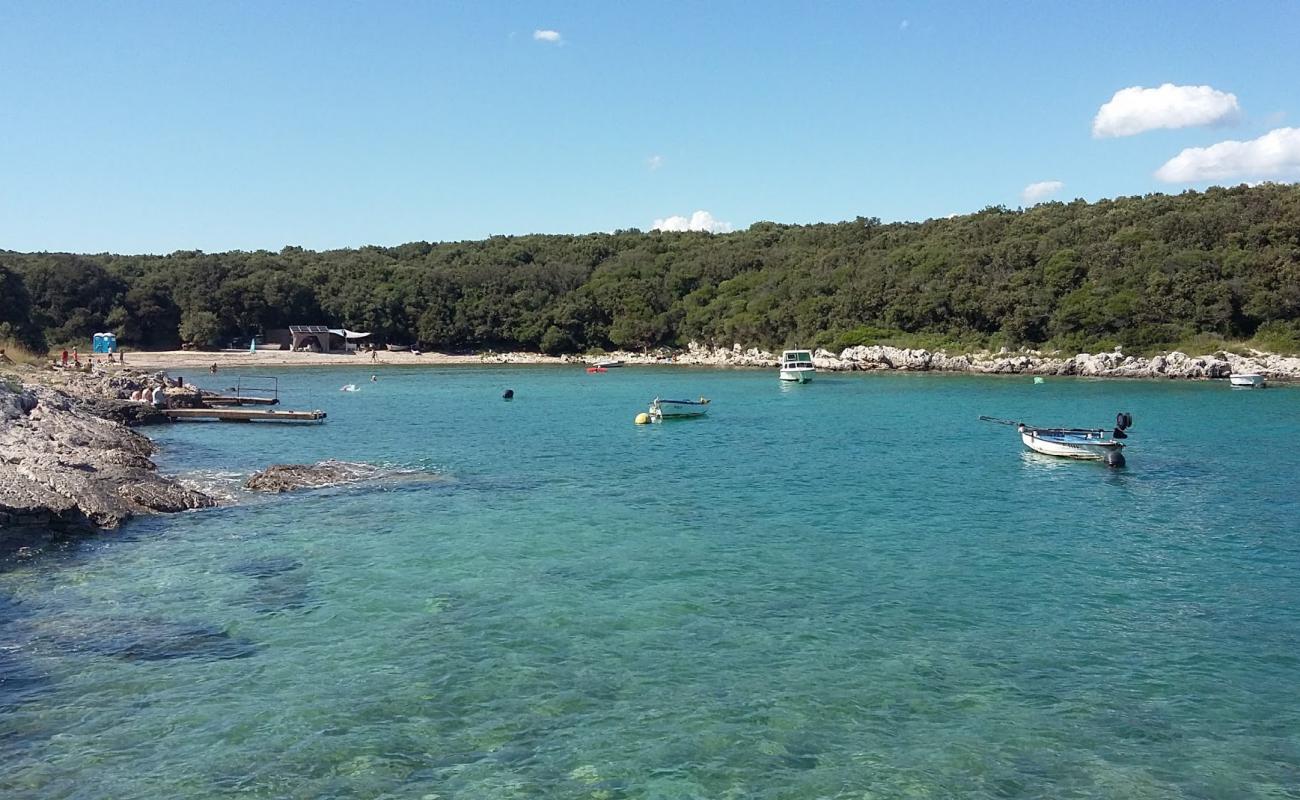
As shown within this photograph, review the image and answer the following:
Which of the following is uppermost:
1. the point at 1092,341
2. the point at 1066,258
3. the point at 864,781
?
the point at 1066,258

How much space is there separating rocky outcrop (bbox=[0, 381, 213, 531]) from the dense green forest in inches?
2373

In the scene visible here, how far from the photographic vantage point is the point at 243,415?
42156 mm

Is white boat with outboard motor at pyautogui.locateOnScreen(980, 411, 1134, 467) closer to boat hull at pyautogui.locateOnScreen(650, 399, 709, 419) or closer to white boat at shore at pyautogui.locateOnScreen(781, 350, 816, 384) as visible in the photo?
boat hull at pyautogui.locateOnScreen(650, 399, 709, 419)

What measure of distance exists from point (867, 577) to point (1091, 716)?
601cm

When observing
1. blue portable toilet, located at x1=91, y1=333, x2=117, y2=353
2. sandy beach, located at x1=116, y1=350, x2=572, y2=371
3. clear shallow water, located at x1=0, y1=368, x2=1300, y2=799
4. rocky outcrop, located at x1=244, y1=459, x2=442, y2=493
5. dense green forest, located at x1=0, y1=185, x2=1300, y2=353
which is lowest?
clear shallow water, located at x1=0, y1=368, x2=1300, y2=799

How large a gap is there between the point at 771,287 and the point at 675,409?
60.2 meters

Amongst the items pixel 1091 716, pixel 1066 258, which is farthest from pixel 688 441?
pixel 1066 258

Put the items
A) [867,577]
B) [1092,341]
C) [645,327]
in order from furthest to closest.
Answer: [645,327] < [1092,341] < [867,577]

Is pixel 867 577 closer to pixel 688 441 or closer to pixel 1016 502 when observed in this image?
pixel 1016 502

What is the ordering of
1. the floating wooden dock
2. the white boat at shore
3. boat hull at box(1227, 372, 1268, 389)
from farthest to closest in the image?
the white boat at shore, boat hull at box(1227, 372, 1268, 389), the floating wooden dock

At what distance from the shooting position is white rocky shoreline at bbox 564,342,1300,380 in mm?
66750

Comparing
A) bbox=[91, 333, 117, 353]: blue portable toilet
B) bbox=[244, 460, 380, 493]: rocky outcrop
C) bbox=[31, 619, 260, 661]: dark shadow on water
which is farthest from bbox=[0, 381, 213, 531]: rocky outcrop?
bbox=[91, 333, 117, 353]: blue portable toilet

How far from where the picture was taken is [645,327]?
10519 cm

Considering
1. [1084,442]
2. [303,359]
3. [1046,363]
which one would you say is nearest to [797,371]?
[1046,363]
